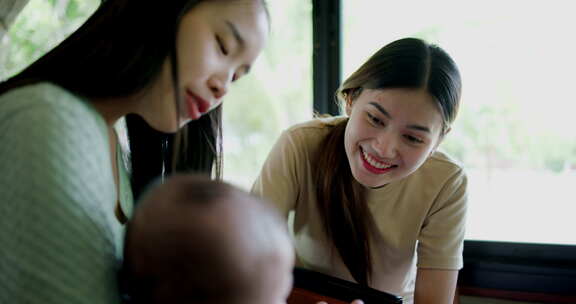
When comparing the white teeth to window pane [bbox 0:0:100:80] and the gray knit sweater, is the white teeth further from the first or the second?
window pane [bbox 0:0:100:80]

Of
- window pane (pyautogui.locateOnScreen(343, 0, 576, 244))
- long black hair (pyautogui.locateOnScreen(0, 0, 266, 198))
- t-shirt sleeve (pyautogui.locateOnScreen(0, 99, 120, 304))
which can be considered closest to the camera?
t-shirt sleeve (pyautogui.locateOnScreen(0, 99, 120, 304))

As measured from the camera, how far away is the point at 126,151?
1.06m

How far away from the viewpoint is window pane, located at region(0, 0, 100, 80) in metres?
1.66

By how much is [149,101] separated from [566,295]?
5.43 feet

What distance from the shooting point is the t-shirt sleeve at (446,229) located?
1.24m

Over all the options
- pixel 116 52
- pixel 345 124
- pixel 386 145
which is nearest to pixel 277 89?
pixel 345 124

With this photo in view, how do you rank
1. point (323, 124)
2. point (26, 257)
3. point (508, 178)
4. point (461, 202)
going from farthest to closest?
point (508, 178)
point (323, 124)
point (461, 202)
point (26, 257)

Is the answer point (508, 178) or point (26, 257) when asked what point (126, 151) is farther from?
point (508, 178)

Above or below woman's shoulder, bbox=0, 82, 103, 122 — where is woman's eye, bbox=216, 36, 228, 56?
above

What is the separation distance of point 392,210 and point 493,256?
0.73 metres

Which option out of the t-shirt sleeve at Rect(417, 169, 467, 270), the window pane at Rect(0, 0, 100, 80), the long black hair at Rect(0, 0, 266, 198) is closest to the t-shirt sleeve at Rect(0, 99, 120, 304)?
the long black hair at Rect(0, 0, 266, 198)

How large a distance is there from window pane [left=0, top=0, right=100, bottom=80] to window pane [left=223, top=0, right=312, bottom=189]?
0.65 m

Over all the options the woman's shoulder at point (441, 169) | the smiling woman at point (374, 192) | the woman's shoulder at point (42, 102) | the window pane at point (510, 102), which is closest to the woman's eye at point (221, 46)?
the woman's shoulder at point (42, 102)

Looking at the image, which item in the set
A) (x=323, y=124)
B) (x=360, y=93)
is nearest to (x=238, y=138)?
(x=323, y=124)
